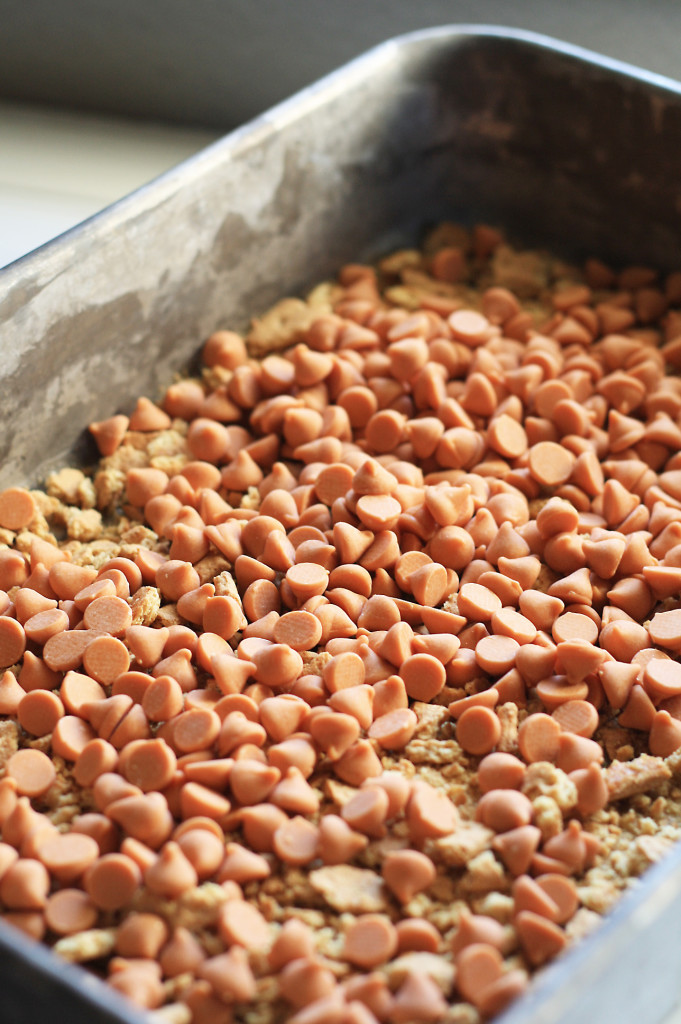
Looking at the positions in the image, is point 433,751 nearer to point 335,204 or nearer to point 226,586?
point 226,586

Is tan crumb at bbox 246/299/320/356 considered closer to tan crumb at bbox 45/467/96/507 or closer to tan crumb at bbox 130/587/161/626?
tan crumb at bbox 45/467/96/507

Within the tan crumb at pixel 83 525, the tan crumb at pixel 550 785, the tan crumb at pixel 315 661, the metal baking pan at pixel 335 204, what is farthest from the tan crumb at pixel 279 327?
the tan crumb at pixel 550 785

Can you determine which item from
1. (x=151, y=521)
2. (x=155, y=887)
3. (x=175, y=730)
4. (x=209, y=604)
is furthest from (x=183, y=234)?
(x=155, y=887)

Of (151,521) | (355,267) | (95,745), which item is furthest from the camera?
(355,267)

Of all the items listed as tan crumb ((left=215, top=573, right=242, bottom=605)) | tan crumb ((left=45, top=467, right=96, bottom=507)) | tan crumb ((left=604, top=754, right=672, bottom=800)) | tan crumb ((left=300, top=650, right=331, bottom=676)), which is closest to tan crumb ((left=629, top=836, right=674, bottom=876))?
tan crumb ((left=604, top=754, right=672, bottom=800))

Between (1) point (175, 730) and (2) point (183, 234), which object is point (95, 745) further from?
(2) point (183, 234)

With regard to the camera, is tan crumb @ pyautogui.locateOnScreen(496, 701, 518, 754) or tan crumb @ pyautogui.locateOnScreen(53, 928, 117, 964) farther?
tan crumb @ pyautogui.locateOnScreen(496, 701, 518, 754)
